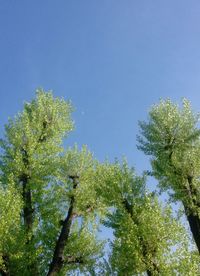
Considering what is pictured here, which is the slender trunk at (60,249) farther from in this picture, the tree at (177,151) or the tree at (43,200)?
the tree at (177,151)

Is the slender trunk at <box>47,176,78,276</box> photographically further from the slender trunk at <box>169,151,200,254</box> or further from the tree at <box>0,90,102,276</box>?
the slender trunk at <box>169,151,200,254</box>

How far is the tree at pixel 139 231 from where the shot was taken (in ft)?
76.2

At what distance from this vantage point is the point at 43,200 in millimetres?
27250

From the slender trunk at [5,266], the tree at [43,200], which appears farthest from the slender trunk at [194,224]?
the slender trunk at [5,266]

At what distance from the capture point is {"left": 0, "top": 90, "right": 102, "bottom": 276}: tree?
23.1 meters

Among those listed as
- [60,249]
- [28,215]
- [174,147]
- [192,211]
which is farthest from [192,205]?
[28,215]

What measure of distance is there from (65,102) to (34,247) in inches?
570

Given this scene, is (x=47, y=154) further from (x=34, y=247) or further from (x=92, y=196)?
(x=34, y=247)

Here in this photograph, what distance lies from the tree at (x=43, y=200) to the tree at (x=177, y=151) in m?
5.28

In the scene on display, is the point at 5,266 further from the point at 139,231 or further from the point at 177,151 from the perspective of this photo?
the point at 177,151

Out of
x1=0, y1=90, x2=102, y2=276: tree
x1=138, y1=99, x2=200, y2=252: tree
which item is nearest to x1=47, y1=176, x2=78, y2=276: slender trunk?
x1=0, y1=90, x2=102, y2=276: tree

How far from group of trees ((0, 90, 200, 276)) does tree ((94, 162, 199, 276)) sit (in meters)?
0.06

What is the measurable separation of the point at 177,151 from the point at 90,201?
7.23 m

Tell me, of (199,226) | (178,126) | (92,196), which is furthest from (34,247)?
(178,126)
